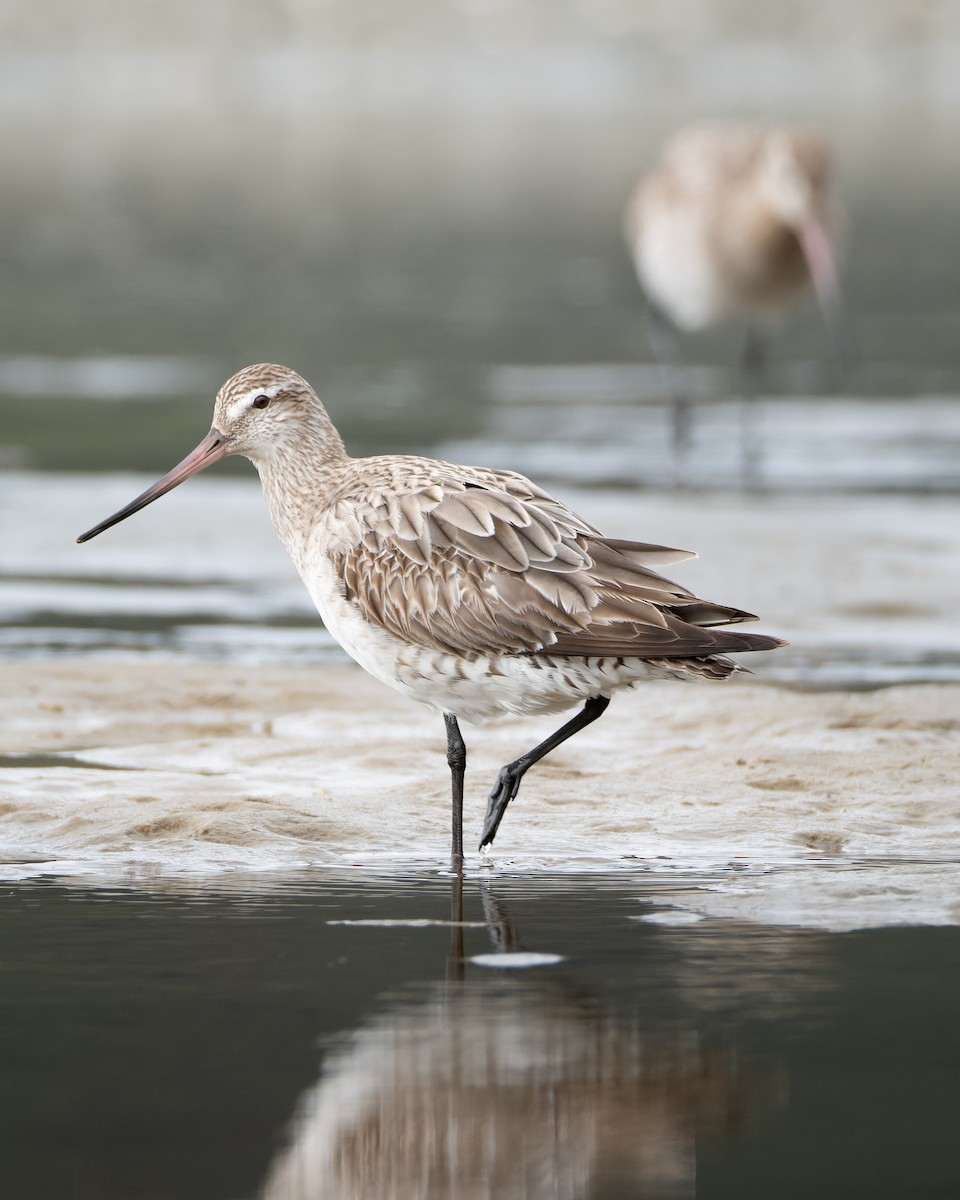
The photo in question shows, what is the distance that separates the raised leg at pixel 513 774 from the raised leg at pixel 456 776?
0.24 feet

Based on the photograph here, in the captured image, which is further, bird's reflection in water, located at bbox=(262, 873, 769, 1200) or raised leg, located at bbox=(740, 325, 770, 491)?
raised leg, located at bbox=(740, 325, 770, 491)

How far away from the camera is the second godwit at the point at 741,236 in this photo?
49.9ft

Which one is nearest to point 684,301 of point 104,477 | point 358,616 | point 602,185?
point 104,477

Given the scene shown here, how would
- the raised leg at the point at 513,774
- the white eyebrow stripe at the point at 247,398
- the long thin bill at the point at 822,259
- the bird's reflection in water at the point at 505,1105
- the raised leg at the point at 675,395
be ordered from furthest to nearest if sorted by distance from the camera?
the long thin bill at the point at 822,259 < the raised leg at the point at 675,395 < the white eyebrow stripe at the point at 247,398 < the raised leg at the point at 513,774 < the bird's reflection in water at the point at 505,1105

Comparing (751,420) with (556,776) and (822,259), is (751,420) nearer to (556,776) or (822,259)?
(822,259)

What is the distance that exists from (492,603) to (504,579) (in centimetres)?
8

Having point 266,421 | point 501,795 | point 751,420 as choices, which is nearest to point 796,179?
point 751,420

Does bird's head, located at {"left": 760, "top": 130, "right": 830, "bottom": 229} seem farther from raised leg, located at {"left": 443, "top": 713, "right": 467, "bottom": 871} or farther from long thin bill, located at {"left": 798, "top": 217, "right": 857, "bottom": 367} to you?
raised leg, located at {"left": 443, "top": 713, "right": 467, "bottom": 871}

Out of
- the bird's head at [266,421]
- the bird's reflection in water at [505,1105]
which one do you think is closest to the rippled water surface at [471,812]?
the bird's reflection in water at [505,1105]

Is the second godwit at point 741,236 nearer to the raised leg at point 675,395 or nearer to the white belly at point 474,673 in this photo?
the raised leg at point 675,395

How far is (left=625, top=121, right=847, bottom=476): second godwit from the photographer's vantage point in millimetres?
15195

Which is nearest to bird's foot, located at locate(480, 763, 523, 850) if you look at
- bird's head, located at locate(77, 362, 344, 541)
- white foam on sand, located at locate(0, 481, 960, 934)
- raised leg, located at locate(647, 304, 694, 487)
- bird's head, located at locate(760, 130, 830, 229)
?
white foam on sand, located at locate(0, 481, 960, 934)

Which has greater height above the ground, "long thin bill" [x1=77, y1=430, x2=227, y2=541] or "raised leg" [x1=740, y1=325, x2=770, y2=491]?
"raised leg" [x1=740, y1=325, x2=770, y2=491]

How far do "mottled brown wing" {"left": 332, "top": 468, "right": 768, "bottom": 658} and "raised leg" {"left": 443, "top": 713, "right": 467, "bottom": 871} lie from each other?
0.96 ft
